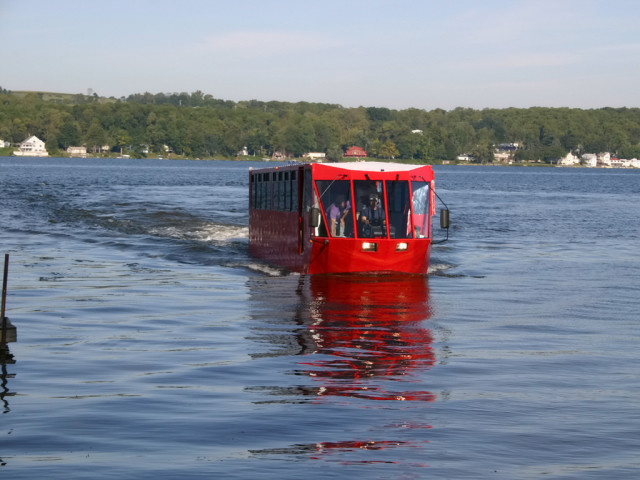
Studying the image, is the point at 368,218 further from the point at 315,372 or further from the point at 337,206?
the point at 315,372

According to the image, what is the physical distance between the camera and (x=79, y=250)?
1410 inches

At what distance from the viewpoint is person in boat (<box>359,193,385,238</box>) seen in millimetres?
26000

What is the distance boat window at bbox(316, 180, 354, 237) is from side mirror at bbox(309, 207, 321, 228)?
0.87 metres

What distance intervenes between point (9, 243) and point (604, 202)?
56.6 m

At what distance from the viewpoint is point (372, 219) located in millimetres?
26047

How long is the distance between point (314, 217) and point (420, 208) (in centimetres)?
289

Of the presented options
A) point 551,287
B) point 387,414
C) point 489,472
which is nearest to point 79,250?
point 551,287

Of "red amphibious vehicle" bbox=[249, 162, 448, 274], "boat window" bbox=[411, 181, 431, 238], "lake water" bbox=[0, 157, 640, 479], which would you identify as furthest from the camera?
"boat window" bbox=[411, 181, 431, 238]

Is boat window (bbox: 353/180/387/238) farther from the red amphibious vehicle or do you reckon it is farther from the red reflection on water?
the red reflection on water

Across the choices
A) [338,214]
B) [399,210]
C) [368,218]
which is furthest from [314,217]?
[399,210]

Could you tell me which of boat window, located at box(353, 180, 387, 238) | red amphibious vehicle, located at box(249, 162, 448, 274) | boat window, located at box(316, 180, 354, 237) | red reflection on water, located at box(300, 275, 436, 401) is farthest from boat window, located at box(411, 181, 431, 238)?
boat window, located at box(316, 180, 354, 237)

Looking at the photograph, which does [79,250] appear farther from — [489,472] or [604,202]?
[604,202]

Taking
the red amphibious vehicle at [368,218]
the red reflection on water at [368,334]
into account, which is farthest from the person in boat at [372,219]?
the red reflection on water at [368,334]

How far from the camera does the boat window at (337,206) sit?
26016 millimetres
